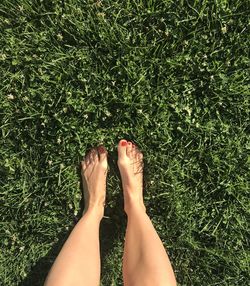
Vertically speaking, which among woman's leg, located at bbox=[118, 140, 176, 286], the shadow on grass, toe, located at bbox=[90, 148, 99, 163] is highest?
toe, located at bbox=[90, 148, 99, 163]

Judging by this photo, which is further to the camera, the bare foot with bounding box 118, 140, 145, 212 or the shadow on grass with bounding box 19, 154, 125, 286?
the shadow on grass with bounding box 19, 154, 125, 286

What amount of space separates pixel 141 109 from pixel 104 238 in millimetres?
904

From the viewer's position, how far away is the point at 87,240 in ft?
8.63

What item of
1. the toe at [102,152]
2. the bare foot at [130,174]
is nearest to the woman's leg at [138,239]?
the bare foot at [130,174]

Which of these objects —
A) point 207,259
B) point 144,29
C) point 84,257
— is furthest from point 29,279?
point 144,29

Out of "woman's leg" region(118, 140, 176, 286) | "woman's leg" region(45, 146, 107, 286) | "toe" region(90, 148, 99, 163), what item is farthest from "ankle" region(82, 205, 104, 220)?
"toe" region(90, 148, 99, 163)

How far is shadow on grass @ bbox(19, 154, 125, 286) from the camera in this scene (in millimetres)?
2893

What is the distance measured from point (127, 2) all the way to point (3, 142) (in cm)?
117

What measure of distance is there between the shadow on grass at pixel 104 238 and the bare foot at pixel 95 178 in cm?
Result: 9

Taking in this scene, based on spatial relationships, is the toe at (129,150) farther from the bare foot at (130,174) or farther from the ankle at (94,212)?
the ankle at (94,212)

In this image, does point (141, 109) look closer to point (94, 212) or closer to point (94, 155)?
point (94, 155)

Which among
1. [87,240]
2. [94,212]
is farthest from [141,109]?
[87,240]

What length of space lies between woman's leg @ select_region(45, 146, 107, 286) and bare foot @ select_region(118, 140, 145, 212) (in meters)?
0.13

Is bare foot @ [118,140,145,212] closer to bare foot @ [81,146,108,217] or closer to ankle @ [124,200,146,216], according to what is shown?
ankle @ [124,200,146,216]
